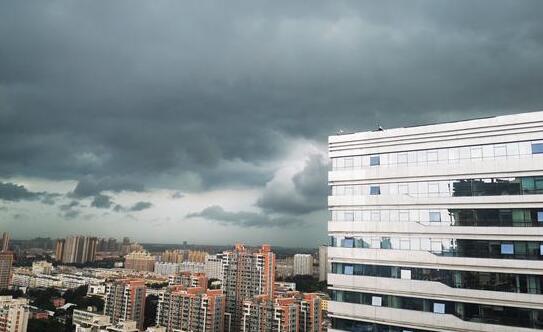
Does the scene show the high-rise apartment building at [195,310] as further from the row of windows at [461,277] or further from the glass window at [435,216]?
the glass window at [435,216]

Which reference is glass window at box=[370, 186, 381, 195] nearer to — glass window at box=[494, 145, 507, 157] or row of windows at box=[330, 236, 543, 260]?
row of windows at box=[330, 236, 543, 260]

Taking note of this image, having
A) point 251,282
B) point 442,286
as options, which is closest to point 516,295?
point 442,286

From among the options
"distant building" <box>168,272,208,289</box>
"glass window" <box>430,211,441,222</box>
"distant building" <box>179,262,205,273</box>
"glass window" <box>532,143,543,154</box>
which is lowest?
"distant building" <box>179,262,205,273</box>

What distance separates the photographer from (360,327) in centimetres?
2131

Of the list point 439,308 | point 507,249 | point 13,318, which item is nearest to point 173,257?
point 13,318

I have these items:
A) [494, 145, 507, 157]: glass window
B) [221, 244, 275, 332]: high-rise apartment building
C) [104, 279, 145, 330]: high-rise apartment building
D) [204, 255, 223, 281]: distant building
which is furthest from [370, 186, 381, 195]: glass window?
[204, 255, 223, 281]: distant building

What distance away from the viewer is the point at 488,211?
1900 cm

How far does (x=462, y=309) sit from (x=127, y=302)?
71.2m

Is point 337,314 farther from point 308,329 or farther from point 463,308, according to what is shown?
point 308,329

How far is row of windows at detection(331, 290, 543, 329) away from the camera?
17.4 m

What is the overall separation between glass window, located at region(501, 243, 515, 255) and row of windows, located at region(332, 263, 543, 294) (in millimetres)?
948

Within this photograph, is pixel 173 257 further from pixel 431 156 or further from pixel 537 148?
pixel 537 148

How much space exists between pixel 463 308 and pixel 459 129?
848 cm

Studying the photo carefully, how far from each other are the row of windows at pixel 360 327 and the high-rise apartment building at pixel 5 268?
132 metres
